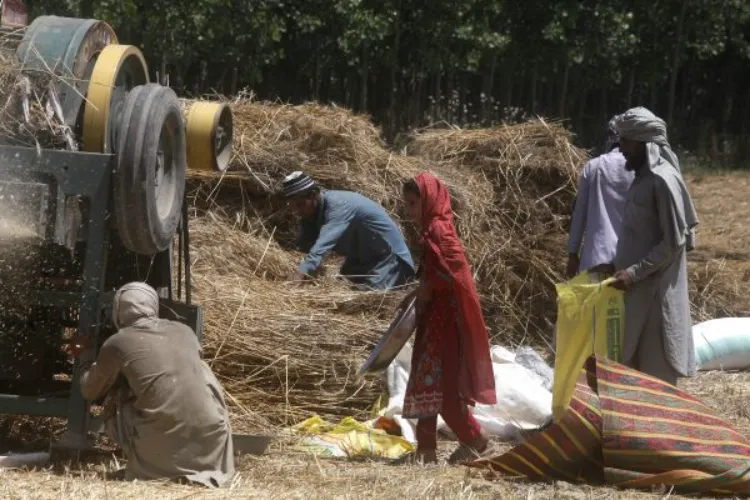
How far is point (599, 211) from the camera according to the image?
7820mm

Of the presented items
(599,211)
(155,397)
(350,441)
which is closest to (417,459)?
(350,441)

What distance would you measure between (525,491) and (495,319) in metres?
4.17

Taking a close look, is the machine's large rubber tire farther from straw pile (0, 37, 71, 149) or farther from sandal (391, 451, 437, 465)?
sandal (391, 451, 437, 465)

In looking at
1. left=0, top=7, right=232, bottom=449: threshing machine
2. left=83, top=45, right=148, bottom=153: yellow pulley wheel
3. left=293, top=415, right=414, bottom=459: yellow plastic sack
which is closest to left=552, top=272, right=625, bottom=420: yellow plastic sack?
left=293, top=415, right=414, bottom=459: yellow plastic sack

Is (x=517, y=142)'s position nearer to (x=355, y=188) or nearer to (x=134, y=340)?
(x=355, y=188)

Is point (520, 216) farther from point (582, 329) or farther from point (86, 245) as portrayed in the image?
point (86, 245)

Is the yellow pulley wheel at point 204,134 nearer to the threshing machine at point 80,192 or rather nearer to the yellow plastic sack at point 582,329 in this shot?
the threshing machine at point 80,192

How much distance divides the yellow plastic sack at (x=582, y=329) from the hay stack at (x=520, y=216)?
2987mm

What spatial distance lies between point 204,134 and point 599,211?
2.41 meters

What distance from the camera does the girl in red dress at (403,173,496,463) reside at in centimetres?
665

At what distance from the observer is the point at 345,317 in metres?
8.27

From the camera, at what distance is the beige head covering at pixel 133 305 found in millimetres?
5867

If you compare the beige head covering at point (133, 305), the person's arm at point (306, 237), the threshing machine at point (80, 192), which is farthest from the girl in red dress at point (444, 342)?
the person's arm at point (306, 237)

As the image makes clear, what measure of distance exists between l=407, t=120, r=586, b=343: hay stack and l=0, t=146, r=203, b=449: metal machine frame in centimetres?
426
